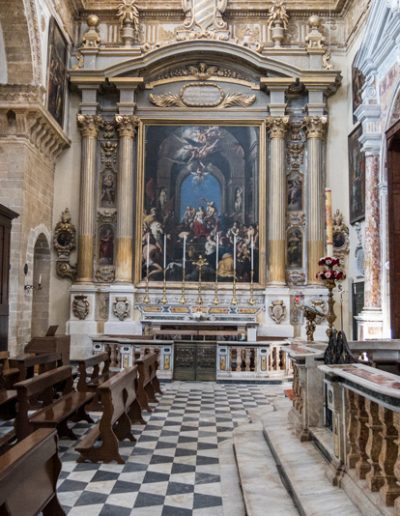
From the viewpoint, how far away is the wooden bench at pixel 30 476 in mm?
2648

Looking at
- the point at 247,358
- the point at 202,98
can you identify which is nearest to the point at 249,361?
the point at 247,358

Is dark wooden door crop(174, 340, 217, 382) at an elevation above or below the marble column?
below

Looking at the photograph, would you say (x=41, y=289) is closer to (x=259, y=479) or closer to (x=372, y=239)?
(x=372, y=239)

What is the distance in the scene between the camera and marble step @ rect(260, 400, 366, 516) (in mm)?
3670

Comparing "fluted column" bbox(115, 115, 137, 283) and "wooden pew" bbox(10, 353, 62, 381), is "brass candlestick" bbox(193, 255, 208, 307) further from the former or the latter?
"wooden pew" bbox(10, 353, 62, 381)

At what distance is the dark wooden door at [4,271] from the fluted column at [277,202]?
6521 mm

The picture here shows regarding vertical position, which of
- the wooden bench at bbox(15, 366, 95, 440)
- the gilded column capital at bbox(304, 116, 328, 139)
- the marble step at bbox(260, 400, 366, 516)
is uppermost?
the gilded column capital at bbox(304, 116, 328, 139)

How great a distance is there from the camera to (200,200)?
47.5 feet

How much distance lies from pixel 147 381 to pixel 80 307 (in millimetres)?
5733

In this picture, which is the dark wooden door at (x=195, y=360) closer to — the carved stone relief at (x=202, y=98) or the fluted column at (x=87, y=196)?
the fluted column at (x=87, y=196)

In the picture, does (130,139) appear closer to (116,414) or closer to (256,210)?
(256,210)

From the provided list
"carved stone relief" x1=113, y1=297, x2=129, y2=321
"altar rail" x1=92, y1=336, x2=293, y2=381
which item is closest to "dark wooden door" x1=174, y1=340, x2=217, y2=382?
"altar rail" x1=92, y1=336, x2=293, y2=381

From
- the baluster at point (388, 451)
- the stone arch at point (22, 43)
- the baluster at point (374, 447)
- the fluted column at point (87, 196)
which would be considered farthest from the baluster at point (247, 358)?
the baluster at point (388, 451)

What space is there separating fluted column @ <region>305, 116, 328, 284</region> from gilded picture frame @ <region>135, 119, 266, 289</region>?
3.92 ft
